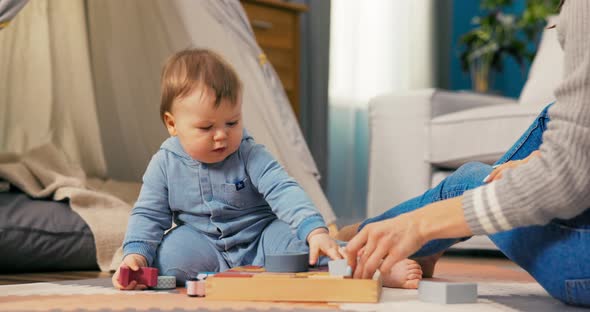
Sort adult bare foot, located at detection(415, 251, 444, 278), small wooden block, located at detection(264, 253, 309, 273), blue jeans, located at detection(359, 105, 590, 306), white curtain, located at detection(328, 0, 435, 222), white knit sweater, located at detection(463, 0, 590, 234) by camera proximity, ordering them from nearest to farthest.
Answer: white knit sweater, located at detection(463, 0, 590, 234)
blue jeans, located at detection(359, 105, 590, 306)
small wooden block, located at detection(264, 253, 309, 273)
adult bare foot, located at detection(415, 251, 444, 278)
white curtain, located at detection(328, 0, 435, 222)

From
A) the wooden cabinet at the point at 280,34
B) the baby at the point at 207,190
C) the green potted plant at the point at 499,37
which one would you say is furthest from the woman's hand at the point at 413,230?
the green potted plant at the point at 499,37

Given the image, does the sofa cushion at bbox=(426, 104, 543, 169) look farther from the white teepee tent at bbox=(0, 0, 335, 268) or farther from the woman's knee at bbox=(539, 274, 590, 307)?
the woman's knee at bbox=(539, 274, 590, 307)

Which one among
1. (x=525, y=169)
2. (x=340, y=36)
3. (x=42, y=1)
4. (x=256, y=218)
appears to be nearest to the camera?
(x=525, y=169)

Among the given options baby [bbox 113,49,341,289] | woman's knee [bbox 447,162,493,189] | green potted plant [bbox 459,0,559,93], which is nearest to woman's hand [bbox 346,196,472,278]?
woman's knee [bbox 447,162,493,189]

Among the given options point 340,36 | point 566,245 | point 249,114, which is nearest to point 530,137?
point 566,245

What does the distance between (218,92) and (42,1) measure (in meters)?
1.56

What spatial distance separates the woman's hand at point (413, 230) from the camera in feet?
3.17

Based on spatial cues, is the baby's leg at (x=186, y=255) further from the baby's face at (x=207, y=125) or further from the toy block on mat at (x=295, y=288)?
the toy block on mat at (x=295, y=288)

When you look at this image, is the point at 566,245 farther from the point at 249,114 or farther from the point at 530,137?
the point at 249,114

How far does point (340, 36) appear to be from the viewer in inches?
153

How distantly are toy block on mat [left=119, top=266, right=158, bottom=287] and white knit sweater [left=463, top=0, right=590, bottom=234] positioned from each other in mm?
565

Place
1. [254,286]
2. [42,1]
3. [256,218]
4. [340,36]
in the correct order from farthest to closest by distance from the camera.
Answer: [340,36]
[42,1]
[256,218]
[254,286]

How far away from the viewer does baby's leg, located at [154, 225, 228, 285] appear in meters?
1.38

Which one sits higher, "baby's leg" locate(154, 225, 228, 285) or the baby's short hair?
the baby's short hair
